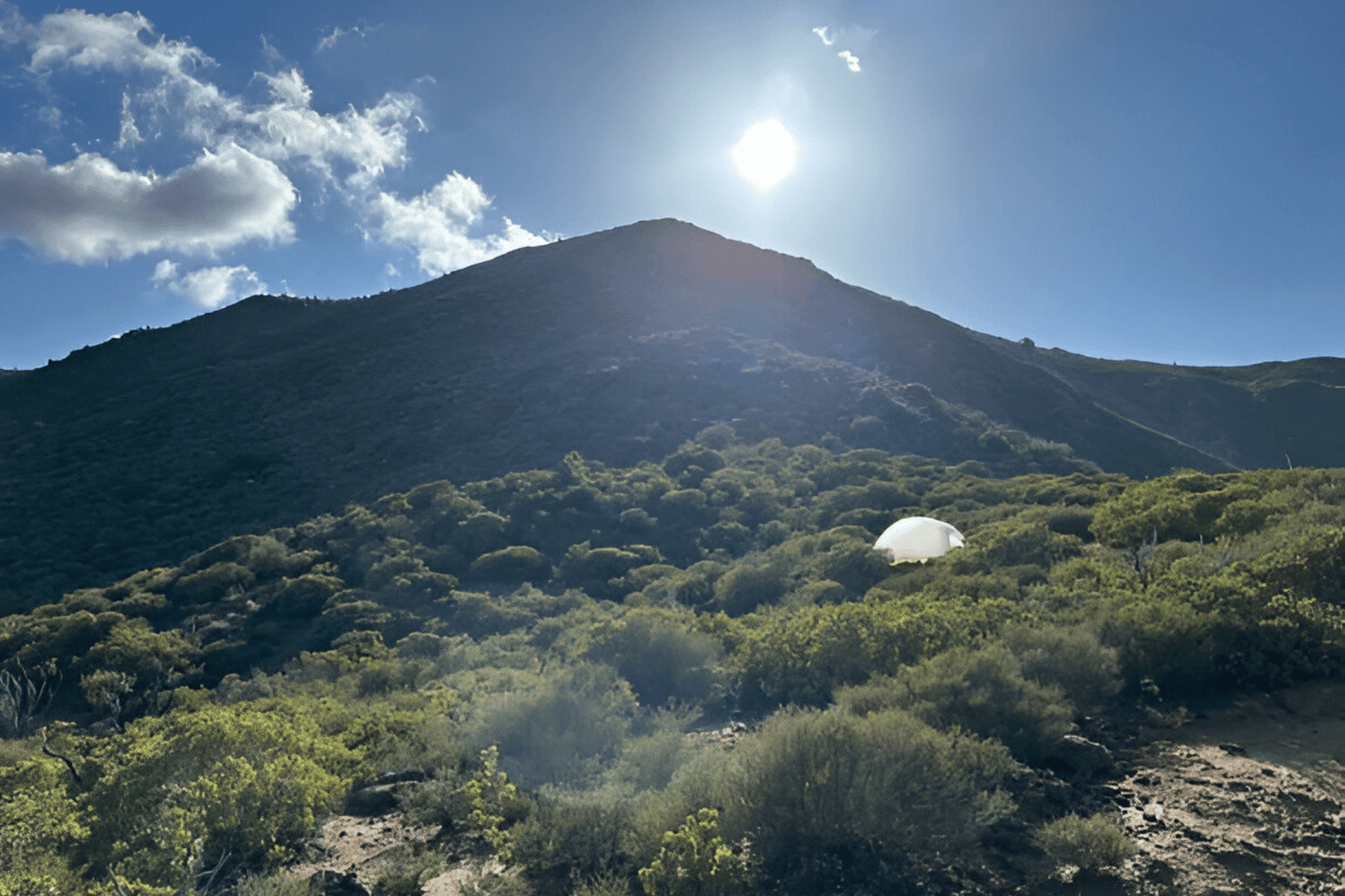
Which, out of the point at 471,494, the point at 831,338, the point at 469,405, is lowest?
the point at 471,494

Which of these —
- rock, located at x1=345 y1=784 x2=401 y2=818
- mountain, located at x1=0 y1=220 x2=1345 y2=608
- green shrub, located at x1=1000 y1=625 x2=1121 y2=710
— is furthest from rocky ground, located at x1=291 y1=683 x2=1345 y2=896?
mountain, located at x1=0 y1=220 x2=1345 y2=608

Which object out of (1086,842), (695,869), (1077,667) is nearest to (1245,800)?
(1086,842)

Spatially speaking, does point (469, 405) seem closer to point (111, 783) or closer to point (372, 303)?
point (372, 303)

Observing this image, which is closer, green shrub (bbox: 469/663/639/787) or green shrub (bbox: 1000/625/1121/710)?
green shrub (bbox: 469/663/639/787)

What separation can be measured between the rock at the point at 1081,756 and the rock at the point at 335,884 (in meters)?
6.31

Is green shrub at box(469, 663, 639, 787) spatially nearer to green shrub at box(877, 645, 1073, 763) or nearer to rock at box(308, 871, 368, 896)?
rock at box(308, 871, 368, 896)

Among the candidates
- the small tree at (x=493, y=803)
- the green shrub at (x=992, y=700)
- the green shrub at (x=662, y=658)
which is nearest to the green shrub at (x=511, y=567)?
the green shrub at (x=662, y=658)

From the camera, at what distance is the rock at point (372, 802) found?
7.41 metres

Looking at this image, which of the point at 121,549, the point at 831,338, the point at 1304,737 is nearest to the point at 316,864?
the point at 1304,737

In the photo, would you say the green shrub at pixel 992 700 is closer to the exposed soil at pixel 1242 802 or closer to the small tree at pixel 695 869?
the exposed soil at pixel 1242 802

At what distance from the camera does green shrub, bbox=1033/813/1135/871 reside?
554cm

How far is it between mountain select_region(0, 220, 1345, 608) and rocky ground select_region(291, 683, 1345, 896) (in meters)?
21.9

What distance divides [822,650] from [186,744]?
7067 mm

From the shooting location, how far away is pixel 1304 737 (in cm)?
712
